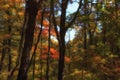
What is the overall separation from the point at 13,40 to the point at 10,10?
343 centimetres

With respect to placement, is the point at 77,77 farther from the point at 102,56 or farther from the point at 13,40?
the point at 13,40

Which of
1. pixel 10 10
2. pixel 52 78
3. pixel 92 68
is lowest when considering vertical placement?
pixel 52 78

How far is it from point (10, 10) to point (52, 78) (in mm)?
10136

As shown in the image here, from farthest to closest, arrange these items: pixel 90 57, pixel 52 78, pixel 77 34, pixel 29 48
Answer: pixel 77 34
pixel 52 78
pixel 90 57
pixel 29 48

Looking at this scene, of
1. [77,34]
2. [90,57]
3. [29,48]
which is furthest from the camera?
[77,34]

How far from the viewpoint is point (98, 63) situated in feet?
78.8

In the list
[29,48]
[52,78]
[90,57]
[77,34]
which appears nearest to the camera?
[29,48]

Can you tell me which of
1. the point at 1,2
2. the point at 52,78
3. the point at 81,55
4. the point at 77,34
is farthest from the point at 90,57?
the point at 77,34

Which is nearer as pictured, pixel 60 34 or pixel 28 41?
pixel 28 41

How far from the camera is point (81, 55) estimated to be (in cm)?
2422

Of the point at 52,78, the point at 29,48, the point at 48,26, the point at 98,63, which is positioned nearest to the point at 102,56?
the point at 98,63

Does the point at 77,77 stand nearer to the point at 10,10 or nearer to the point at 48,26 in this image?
the point at 48,26

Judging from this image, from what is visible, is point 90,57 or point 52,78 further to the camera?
point 52,78

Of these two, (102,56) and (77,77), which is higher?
(102,56)
